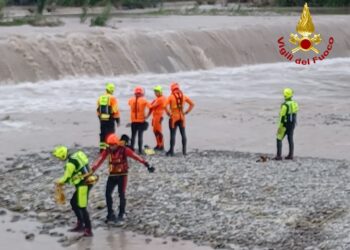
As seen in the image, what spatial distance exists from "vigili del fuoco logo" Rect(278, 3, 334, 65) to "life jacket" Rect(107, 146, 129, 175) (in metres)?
27.9

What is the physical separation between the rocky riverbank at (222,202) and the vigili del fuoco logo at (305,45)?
2464cm

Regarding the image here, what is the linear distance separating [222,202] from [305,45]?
3103 cm

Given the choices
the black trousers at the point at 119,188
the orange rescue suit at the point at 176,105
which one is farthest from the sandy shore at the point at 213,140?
the orange rescue suit at the point at 176,105

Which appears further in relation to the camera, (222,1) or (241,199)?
(222,1)

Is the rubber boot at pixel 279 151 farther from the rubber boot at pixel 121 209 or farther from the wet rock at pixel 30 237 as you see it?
the wet rock at pixel 30 237

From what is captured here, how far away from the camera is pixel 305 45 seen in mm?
42969

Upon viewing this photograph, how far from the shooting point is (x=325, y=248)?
1105 cm

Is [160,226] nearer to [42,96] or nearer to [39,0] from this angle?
[42,96]

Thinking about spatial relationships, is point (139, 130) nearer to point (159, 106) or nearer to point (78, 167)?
point (159, 106)

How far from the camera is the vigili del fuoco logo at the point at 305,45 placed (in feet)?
133

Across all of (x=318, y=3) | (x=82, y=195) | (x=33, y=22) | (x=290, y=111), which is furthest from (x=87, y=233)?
(x=318, y=3)

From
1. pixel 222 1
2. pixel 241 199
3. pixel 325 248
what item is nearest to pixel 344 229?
pixel 325 248

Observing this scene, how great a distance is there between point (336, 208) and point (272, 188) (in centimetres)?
135

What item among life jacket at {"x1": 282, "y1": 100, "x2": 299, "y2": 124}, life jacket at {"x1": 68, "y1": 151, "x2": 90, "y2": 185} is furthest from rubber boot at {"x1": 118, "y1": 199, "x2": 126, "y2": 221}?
life jacket at {"x1": 282, "y1": 100, "x2": 299, "y2": 124}
